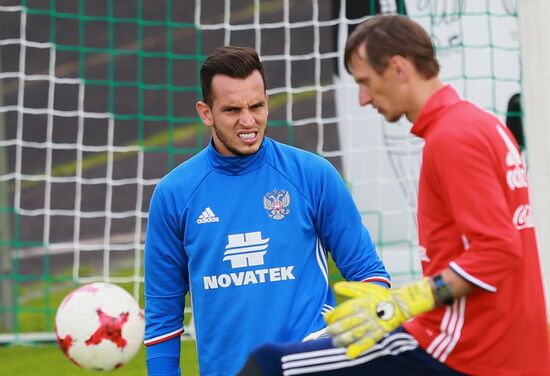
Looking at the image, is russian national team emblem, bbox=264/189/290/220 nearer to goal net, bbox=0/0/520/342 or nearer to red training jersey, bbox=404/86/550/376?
red training jersey, bbox=404/86/550/376

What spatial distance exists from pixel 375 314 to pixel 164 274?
1.36 metres

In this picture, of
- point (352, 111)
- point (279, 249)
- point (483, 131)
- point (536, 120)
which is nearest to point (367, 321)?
point (483, 131)

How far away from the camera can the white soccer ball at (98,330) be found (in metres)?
5.62

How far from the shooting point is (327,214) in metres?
4.12

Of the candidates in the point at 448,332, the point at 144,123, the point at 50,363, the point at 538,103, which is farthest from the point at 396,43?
the point at 144,123

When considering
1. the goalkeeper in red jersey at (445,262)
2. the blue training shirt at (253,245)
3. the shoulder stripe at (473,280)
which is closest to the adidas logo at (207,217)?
the blue training shirt at (253,245)

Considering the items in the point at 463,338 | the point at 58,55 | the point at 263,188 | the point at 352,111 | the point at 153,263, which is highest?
the point at 58,55

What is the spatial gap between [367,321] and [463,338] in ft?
0.86

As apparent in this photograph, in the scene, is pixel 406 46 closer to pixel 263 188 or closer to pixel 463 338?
pixel 463 338

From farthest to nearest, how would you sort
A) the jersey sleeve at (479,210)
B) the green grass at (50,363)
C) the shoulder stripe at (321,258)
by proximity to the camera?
the green grass at (50,363), the shoulder stripe at (321,258), the jersey sleeve at (479,210)

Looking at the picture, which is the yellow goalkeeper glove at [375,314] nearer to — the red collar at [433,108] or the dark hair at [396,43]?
the red collar at [433,108]

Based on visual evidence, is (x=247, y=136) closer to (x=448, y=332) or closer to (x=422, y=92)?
(x=422, y=92)

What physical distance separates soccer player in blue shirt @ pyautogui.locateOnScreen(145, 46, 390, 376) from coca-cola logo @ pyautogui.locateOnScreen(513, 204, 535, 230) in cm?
111

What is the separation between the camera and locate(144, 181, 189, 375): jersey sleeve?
4176 millimetres
